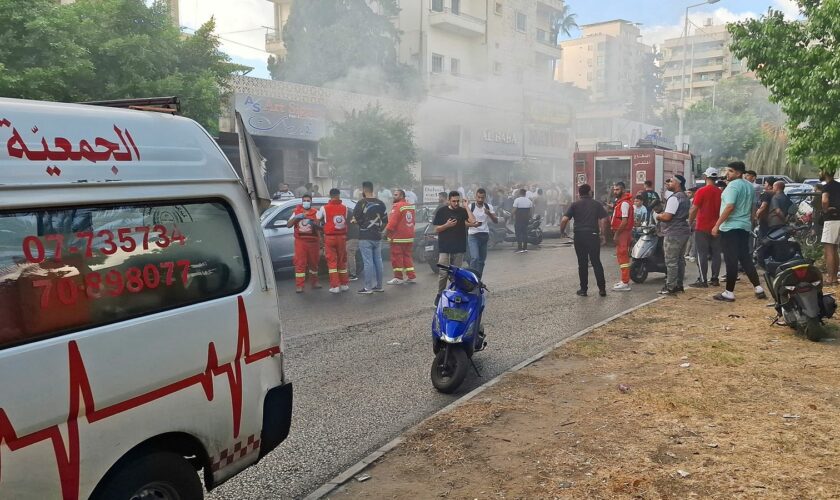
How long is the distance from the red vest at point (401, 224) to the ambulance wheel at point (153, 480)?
347 inches

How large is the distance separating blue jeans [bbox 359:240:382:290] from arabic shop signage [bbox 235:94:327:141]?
12772mm

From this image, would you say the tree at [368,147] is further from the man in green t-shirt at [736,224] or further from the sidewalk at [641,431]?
the sidewalk at [641,431]

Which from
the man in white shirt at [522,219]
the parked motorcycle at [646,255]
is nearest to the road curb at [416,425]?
the parked motorcycle at [646,255]

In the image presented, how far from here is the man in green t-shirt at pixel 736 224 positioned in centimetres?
895

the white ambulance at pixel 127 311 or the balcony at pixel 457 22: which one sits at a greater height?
the balcony at pixel 457 22

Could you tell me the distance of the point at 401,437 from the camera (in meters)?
4.56

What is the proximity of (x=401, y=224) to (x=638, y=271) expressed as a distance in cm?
413

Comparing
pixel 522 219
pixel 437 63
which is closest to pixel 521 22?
pixel 437 63

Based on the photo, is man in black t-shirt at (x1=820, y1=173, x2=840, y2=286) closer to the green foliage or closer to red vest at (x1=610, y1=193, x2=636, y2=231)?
red vest at (x1=610, y1=193, x2=636, y2=231)

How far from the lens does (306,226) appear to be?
1130 centimetres

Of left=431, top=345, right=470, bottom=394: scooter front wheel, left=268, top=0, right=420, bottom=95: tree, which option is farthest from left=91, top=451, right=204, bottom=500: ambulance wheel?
left=268, top=0, right=420, bottom=95: tree

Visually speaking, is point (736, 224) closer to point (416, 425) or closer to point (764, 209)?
point (764, 209)

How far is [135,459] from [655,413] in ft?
11.5

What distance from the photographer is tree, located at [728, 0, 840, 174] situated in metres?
8.82
